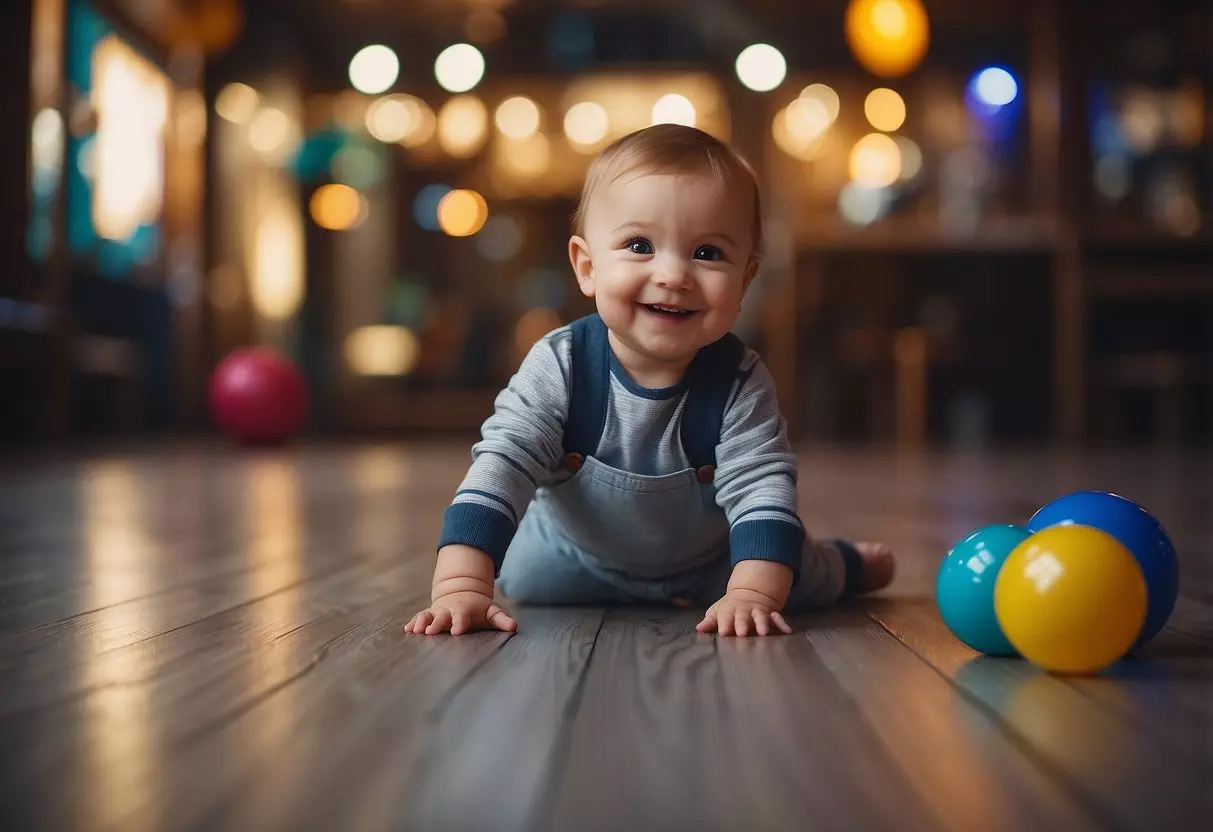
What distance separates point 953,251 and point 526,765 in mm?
6592

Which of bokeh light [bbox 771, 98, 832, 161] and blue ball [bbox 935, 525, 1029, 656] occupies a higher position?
bokeh light [bbox 771, 98, 832, 161]

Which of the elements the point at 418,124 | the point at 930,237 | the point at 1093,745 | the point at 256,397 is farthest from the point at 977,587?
the point at 418,124

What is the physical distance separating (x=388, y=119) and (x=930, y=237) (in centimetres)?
339

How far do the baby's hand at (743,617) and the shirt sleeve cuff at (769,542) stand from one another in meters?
0.04

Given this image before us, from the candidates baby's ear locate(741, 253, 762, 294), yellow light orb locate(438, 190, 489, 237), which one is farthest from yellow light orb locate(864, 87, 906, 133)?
baby's ear locate(741, 253, 762, 294)

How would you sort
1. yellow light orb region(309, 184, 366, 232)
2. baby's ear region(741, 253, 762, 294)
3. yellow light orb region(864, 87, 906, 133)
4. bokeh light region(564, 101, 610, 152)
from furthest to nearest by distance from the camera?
yellow light orb region(309, 184, 366, 232) < bokeh light region(564, 101, 610, 152) < yellow light orb region(864, 87, 906, 133) < baby's ear region(741, 253, 762, 294)

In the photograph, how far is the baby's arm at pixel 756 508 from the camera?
1211mm

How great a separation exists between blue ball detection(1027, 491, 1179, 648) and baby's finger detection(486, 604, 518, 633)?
519mm

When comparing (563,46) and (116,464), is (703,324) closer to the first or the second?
(116,464)

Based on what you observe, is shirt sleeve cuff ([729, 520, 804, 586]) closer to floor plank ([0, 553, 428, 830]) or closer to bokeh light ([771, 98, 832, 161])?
floor plank ([0, 553, 428, 830])

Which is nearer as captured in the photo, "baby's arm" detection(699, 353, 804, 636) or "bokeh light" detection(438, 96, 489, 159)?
"baby's arm" detection(699, 353, 804, 636)

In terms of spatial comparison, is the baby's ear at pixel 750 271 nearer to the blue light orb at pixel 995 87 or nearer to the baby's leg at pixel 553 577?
the baby's leg at pixel 553 577

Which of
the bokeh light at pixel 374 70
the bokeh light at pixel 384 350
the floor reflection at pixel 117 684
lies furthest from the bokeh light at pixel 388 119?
the floor reflection at pixel 117 684

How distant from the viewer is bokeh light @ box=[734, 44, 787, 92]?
22.8 feet
